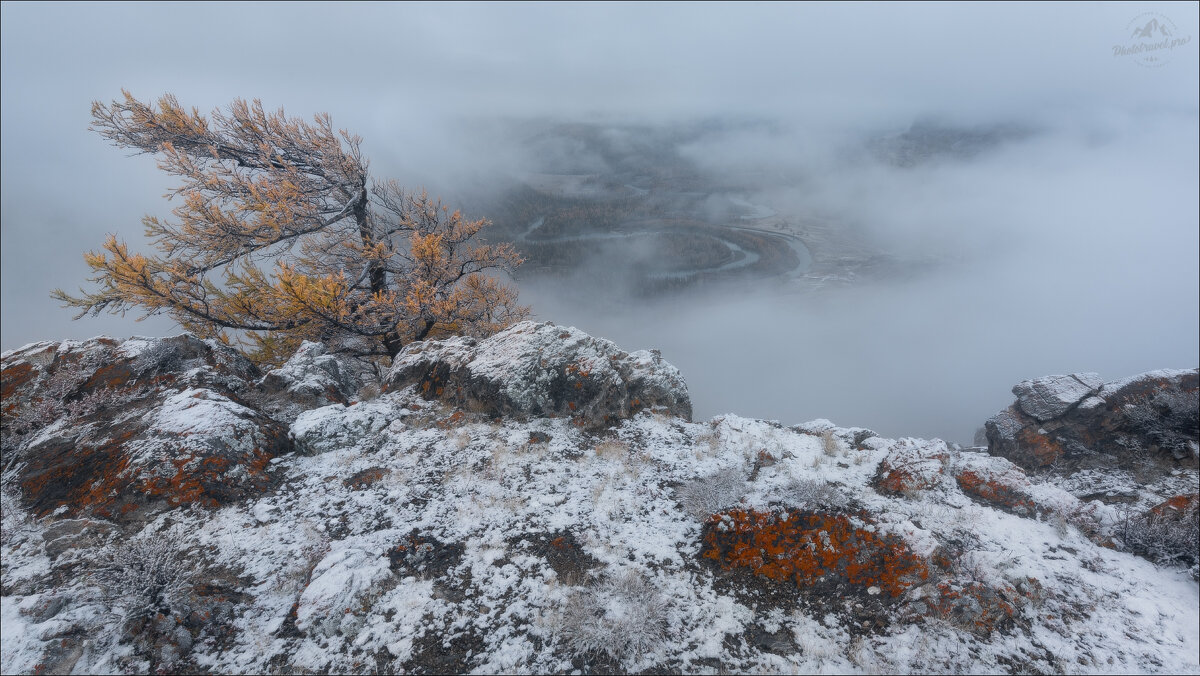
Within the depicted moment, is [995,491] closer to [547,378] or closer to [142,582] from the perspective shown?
[547,378]

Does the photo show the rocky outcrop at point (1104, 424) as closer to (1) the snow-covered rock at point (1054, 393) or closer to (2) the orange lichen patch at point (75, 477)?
(1) the snow-covered rock at point (1054, 393)

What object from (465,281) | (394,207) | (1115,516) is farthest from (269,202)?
(1115,516)

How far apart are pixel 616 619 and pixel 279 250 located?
1482 cm

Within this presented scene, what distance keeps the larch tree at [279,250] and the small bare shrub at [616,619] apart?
408 inches

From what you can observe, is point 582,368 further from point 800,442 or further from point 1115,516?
point 1115,516

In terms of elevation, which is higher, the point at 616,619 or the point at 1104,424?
the point at 1104,424

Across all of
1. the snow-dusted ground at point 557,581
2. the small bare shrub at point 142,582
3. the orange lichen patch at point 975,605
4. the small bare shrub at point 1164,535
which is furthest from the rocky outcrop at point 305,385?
the small bare shrub at point 1164,535

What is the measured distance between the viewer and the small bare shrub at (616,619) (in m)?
4.06

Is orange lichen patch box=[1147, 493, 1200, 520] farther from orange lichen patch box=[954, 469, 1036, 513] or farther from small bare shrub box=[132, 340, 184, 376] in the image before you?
small bare shrub box=[132, 340, 184, 376]

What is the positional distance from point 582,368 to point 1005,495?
690 centimetres

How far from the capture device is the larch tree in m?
11.8

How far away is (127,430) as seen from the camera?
21.1 feet

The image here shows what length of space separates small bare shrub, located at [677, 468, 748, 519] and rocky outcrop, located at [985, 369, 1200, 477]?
20.7 feet

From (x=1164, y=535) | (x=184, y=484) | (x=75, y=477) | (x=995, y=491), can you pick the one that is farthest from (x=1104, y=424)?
(x=75, y=477)
